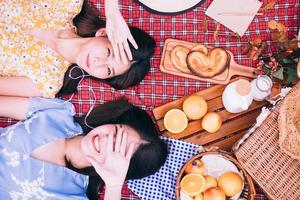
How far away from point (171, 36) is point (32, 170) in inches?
26.2

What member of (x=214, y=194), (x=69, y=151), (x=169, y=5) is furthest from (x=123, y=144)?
(x=169, y=5)

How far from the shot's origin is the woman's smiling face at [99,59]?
140cm

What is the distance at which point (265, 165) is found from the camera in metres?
1.35

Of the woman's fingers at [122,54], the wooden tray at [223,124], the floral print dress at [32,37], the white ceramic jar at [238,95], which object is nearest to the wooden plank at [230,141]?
the wooden tray at [223,124]

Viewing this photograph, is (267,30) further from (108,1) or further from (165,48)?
(108,1)

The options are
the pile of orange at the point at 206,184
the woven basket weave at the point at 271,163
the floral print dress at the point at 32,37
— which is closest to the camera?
the woven basket weave at the point at 271,163

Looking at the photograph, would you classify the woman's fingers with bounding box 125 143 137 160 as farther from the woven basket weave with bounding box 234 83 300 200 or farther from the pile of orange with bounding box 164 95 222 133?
the woven basket weave with bounding box 234 83 300 200

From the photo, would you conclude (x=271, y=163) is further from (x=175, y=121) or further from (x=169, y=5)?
(x=169, y=5)

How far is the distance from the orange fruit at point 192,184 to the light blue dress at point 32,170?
341 mm

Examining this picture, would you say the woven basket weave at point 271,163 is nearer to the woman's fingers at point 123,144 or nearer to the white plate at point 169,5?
the woman's fingers at point 123,144

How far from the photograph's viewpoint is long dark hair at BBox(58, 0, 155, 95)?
148 cm

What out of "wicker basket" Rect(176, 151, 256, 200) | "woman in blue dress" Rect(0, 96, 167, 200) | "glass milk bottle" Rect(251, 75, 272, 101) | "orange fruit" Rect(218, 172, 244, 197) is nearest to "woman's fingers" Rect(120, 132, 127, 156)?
"woman in blue dress" Rect(0, 96, 167, 200)

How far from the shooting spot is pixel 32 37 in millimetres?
1528

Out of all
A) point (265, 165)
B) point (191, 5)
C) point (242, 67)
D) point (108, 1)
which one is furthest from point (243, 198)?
point (108, 1)
